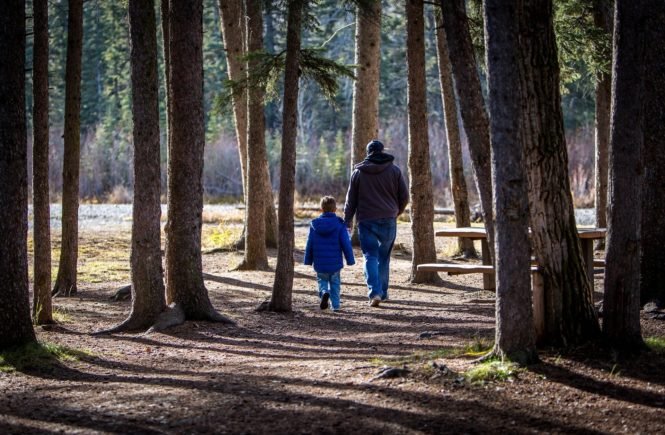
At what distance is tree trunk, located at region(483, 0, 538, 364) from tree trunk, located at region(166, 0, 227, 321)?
4.46m

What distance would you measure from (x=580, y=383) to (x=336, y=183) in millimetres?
39273

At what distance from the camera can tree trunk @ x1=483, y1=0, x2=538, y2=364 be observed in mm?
6875

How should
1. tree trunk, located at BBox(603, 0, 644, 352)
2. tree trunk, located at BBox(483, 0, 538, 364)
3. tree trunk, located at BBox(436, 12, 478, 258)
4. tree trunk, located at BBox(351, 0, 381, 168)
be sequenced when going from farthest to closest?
tree trunk, located at BBox(351, 0, 381, 168), tree trunk, located at BBox(436, 12, 478, 258), tree trunk, located at BBox(603, 0, 644, 352), tree trunk, located at BBox(483, 0, 538, 364)

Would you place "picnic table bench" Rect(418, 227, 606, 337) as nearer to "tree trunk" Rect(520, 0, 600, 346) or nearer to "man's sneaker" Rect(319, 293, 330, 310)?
"tree trunk" Rect(520, 0, 600, 346)

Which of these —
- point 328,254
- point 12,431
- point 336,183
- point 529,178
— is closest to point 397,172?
point 328,254

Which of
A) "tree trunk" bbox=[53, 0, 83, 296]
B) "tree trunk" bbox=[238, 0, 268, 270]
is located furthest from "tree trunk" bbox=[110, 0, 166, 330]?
"tree trunk" bbox=[238, 0, 268, 270]

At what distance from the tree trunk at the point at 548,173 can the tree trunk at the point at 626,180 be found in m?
0.26

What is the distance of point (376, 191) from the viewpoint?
1216 cm

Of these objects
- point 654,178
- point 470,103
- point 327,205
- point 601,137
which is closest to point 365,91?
point 601,137

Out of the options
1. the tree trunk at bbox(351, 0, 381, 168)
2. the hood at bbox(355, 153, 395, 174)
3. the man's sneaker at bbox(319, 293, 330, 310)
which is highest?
the tree trunk at bbox(351, 0, 381, 168)

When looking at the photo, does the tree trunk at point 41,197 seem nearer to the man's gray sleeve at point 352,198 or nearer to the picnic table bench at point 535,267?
the man's gray sleeve at point 352,198

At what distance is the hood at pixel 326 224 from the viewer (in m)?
11.8

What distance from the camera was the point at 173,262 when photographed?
35.3 feet

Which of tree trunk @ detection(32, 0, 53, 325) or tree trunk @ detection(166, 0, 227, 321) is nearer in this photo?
tree trunk @ detection(166, 0, 227, 321)
